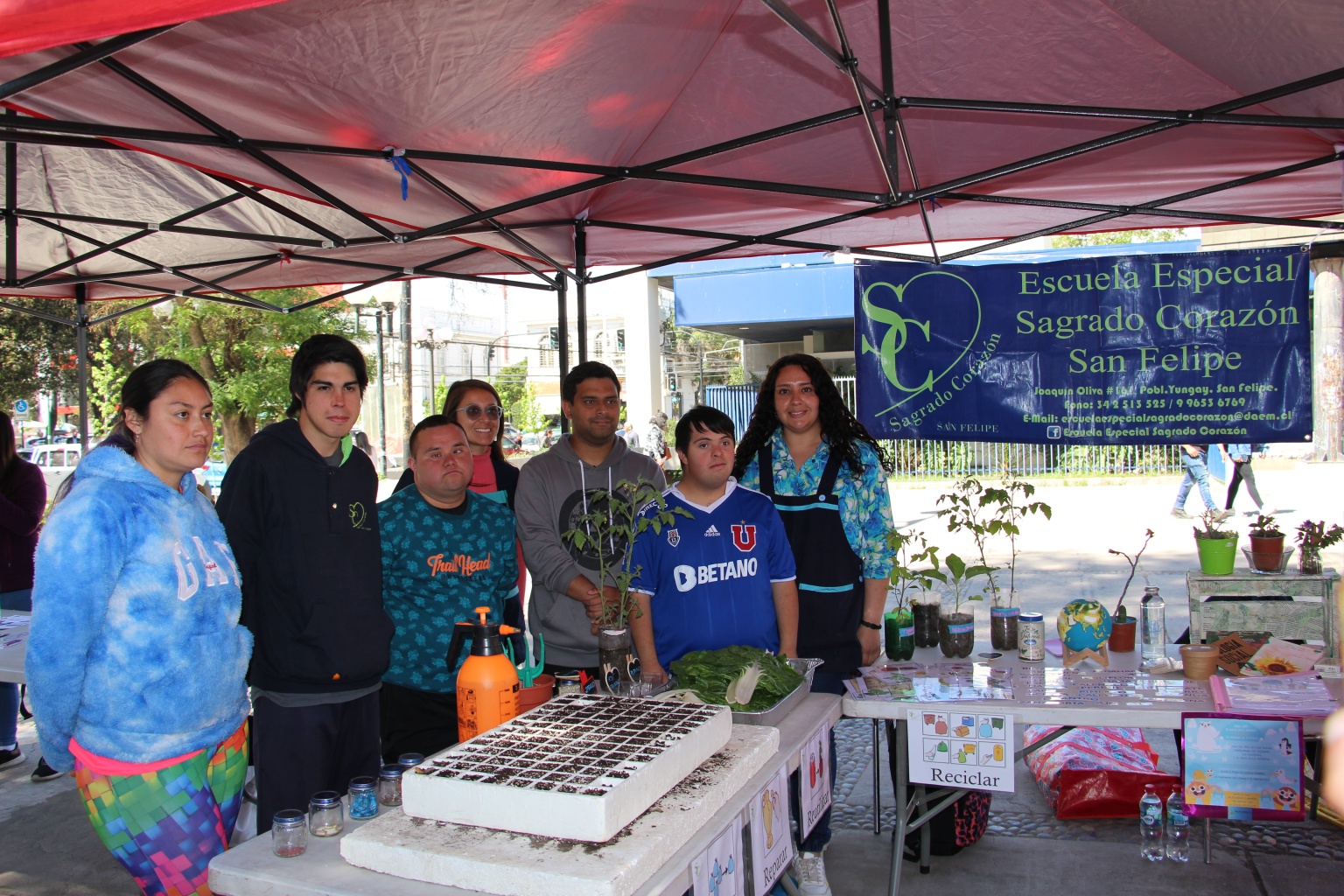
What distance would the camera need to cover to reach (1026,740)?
4555 mm

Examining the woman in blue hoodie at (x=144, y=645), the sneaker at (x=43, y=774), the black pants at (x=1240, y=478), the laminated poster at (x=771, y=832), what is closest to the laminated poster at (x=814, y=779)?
the laminated poster at (x=771, y=832)

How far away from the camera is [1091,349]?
4.65 metres

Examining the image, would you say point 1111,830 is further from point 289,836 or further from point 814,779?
point 289,836

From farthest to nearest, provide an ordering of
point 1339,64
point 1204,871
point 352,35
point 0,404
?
point 0,404, point 1204,871, point 1339,64, point 352,35

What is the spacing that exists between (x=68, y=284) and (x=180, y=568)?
15.7 feet

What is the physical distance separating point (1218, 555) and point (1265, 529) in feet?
0.96

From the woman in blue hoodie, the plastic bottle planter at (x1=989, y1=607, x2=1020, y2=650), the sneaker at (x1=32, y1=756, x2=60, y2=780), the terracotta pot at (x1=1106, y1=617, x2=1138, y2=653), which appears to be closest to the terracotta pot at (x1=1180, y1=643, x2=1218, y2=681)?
the terracotta pot at (x1=1106, y1=617, x2=1138, y2=653)

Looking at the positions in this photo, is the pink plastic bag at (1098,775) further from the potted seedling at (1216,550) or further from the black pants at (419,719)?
the black pants at (419,719)

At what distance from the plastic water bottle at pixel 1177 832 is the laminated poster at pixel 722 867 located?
7.63ft

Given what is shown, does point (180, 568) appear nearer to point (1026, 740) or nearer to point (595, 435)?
point (595, 435)

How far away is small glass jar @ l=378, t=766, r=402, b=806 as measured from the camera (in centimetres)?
194

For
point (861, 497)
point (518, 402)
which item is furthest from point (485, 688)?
point (518, 402)

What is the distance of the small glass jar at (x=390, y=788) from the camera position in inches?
76.4

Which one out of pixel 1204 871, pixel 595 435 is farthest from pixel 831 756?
pixel 1204 871
